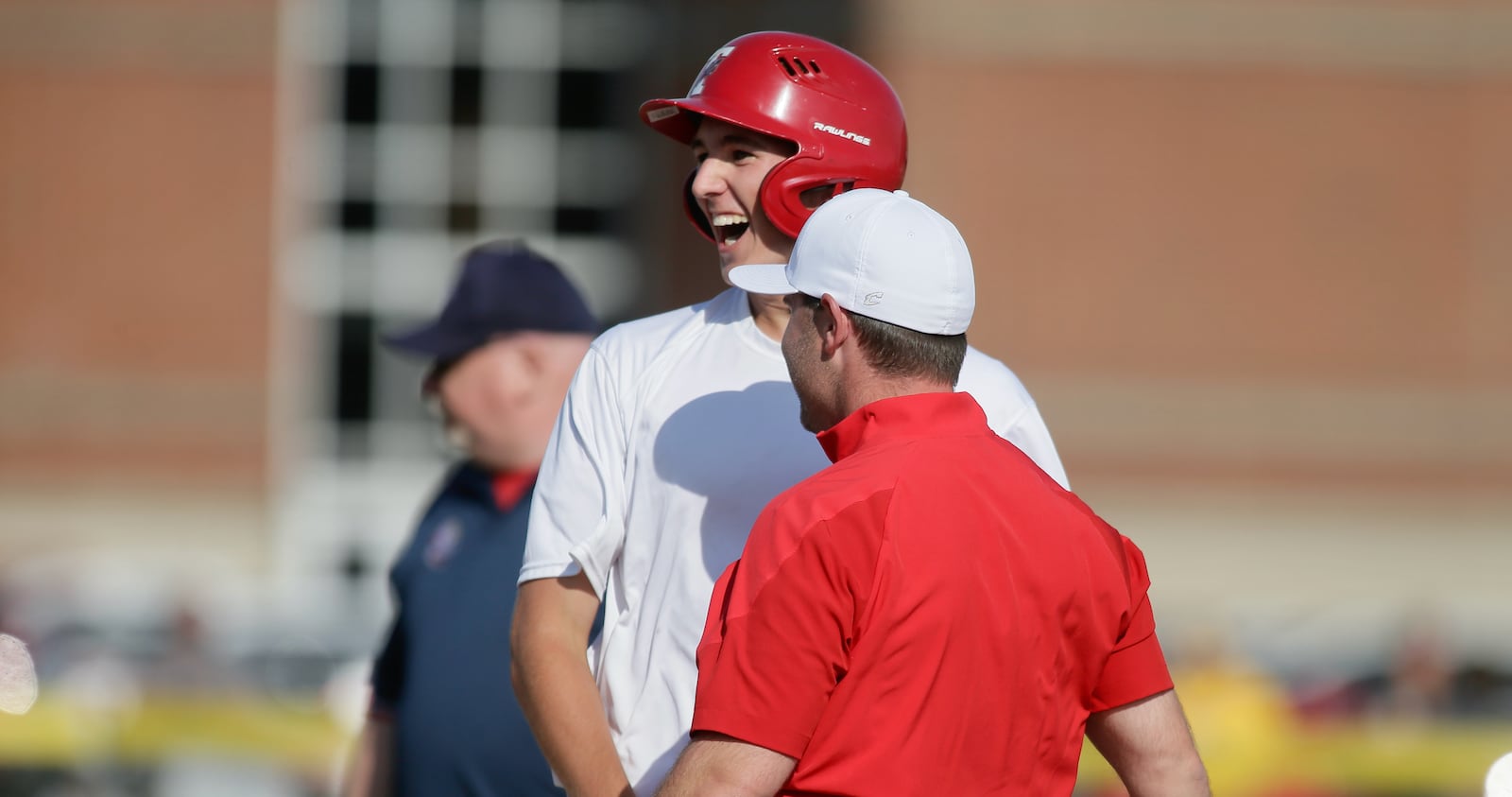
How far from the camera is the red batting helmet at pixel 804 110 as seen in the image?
2871 millimetres

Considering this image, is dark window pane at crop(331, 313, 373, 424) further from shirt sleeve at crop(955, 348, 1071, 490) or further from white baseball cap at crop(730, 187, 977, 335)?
white baseball cap at crop(730, 187, 977, 335)

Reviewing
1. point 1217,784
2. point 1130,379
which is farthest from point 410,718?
point 1130,379

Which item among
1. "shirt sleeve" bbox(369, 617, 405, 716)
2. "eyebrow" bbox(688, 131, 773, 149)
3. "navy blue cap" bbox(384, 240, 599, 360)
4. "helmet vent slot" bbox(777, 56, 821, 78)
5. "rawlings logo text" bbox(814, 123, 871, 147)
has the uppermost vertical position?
"helmet vent slot" bbox(777, 56, 821, 78)

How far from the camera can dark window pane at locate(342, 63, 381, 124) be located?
19.7 meters

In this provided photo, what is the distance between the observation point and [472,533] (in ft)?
13.5

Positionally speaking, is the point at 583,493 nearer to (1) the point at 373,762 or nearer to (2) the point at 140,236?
(1) the point at 373,762

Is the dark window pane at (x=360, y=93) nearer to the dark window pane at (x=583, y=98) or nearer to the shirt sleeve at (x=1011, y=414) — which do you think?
the dark window pane at (x=583, y=98)

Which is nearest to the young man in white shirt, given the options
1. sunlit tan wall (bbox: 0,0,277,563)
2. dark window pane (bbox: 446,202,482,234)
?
sunlit tan wall (bbox: 0,0,277,563)

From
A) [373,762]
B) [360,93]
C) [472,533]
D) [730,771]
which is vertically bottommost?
[373,762]

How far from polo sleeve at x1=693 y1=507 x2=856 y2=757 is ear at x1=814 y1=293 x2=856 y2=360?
0.33m

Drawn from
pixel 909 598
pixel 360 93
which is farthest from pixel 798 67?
pixel 360 93

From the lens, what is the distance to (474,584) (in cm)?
399

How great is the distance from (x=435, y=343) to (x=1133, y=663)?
2.24 meters

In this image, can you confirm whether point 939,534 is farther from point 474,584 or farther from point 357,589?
point 357,589
